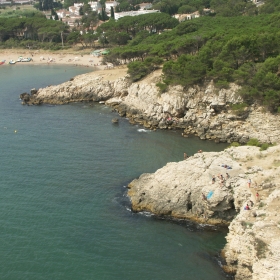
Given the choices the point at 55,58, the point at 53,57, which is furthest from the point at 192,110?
the point at 53,57

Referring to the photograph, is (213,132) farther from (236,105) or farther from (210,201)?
(210,201)

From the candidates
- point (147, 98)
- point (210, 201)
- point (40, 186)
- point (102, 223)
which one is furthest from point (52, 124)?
point (210, 201)

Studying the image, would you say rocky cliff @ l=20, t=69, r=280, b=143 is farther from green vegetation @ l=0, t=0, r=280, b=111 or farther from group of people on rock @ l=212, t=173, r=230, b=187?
group of people on rock @ l=212, t=173, r=230, b=187

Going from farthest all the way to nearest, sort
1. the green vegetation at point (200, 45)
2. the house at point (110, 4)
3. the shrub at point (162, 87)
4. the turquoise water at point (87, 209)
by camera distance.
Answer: the house at point (110, 4)
the shrub at point (162, 87)
the green vegetation at point (200, 45)
the turquoise water at point (87, 209)

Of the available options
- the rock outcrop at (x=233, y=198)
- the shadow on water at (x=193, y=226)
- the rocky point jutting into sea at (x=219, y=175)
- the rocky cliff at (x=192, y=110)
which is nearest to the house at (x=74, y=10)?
the rocky cliff at (x=192, y=110)

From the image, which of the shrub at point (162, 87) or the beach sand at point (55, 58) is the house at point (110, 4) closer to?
the beach sand at point (55, 58)

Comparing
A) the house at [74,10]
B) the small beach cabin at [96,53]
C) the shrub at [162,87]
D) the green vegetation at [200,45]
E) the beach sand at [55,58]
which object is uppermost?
the house at [74,10]

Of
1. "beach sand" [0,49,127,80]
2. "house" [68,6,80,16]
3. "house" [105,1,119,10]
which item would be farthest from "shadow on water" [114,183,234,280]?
"house" [105,1,119,10]
